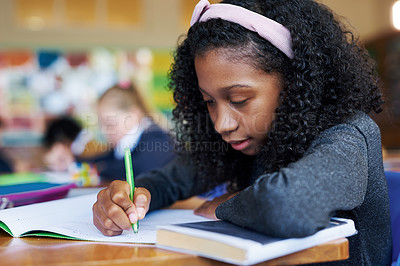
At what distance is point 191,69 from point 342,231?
2.21 feet

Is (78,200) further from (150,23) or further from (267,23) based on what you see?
(150,23)

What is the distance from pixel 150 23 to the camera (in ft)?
13.1

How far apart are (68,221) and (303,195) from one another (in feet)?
1.55

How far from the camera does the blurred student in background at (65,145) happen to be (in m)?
2.74

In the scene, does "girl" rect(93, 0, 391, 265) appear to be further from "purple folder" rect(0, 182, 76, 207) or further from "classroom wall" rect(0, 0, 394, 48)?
"classroom wall" rect(0, 0, 394, 48)

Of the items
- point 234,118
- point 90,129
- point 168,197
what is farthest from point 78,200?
point 90,129

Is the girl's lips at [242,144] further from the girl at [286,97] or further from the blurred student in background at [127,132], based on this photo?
the blurred student in background at [127,132]

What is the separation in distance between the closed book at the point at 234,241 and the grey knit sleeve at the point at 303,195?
0.02 meters

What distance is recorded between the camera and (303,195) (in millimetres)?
542

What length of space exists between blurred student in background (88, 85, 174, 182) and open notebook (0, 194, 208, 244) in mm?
1335

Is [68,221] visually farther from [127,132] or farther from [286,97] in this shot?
[127,132]

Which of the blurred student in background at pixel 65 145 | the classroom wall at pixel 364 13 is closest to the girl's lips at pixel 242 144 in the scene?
the blurred student in background at pixel 65 145

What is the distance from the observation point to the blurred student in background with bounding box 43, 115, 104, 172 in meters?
2.74

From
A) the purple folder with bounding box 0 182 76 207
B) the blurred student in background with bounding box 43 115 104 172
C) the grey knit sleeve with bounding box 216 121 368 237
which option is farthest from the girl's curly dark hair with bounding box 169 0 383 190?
the blurred student in background with bounding box 43 115 104 172
